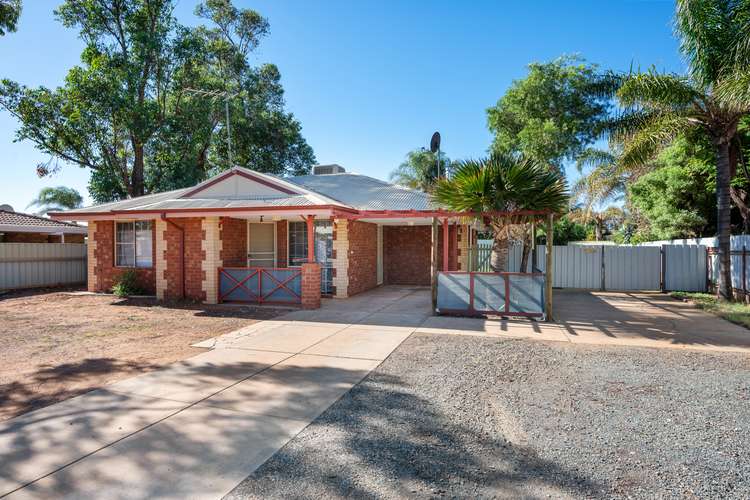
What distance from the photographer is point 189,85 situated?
74.0 ft

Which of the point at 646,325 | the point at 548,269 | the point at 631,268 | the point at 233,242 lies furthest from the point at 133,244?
the point at 631,268

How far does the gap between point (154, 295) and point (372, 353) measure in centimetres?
950

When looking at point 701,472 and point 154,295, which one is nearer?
point 701,472

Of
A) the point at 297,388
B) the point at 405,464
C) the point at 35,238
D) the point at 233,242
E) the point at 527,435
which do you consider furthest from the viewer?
the point at 35,238

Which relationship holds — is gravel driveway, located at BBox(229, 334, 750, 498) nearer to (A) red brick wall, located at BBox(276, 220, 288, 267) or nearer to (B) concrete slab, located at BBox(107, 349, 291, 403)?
(B) concrete slab, located at BBox(107, 349, 291, 403)

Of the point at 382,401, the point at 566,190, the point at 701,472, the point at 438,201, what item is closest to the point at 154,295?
the point at 438,201

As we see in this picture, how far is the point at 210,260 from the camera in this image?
12211mm

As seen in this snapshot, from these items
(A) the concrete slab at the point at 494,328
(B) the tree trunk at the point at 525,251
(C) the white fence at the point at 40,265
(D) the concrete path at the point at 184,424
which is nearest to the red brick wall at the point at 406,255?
(B) the tree trunk at the point at 525,251

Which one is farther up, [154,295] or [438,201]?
[438,201]

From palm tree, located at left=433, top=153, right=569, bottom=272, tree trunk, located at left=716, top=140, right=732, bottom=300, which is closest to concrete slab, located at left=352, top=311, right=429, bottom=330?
palm tree, located at left=433, top=153, right=569, bottom=272

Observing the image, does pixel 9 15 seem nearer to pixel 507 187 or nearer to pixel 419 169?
pixel 507 187

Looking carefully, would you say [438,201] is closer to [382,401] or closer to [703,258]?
[382,401]

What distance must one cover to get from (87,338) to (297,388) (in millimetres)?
5141

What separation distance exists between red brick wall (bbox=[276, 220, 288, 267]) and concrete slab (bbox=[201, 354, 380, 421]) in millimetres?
8295
